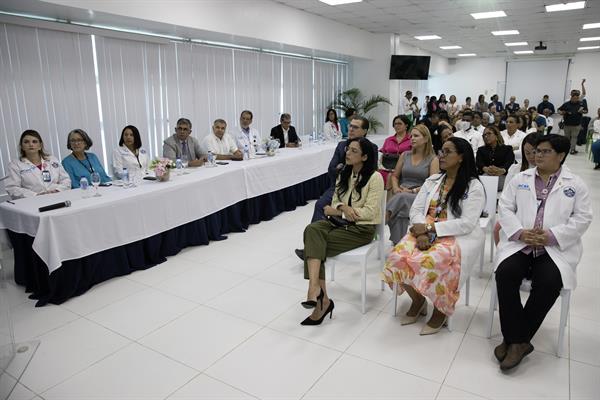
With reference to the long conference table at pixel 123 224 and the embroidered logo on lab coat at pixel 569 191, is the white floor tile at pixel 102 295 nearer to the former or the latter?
the long conference table at pixel 123 224

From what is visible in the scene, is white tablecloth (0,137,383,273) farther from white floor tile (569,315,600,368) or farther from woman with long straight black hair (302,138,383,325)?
white floor tile (569,315,600,368)

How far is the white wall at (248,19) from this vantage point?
14.3 feet

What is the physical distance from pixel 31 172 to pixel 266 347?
105 inches

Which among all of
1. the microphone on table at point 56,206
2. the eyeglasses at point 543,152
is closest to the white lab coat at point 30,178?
the microphone on table at point 56,206

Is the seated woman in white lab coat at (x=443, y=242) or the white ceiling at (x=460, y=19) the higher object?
the white ceiling at (x=460, y=19)

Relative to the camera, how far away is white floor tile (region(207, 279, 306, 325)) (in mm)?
2795

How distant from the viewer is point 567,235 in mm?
2236

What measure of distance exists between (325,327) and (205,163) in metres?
2.69

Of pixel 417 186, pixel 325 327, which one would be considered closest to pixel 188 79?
pixel 417 186

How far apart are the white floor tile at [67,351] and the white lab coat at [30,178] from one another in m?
1.47

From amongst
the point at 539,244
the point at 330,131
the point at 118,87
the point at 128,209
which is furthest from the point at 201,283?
the point at 330,131

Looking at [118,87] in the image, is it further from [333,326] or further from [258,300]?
[333,326]

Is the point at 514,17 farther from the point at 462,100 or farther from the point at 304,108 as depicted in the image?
the point at 462,100

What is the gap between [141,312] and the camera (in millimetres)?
2838
